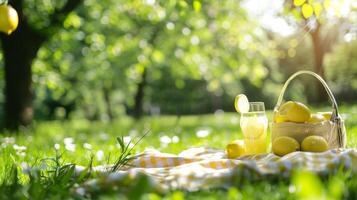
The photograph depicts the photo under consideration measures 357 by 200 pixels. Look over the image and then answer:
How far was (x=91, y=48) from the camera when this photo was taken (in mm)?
10047

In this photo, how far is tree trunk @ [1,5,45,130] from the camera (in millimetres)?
7000

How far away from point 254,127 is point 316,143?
1.57 feet

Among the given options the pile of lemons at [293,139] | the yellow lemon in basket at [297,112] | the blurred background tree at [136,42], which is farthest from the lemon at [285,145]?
the blurred background tree at [136,42]

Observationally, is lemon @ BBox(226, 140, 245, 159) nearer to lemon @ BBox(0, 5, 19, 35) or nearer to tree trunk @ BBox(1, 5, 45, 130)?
lemon @ BBox(0, 5, 19, 35)

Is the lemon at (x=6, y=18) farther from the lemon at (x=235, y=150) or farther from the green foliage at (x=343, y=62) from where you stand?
the green foliage at (x=343, y=62)

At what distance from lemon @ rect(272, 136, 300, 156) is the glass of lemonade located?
0.30 meters

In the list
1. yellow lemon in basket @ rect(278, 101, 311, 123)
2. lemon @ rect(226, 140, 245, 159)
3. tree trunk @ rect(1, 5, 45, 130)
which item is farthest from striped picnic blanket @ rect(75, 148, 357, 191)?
tree trunk @ rect(1, 5, 45, 130)

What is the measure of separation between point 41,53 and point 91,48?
102 cm

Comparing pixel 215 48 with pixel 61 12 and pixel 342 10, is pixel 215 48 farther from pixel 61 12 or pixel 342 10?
pixel 342 10

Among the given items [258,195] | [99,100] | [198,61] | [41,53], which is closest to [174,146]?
[258,195]

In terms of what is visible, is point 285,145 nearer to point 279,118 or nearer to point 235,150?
point 279,118

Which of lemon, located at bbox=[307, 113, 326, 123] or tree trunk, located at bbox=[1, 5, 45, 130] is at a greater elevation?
tree trunk, located at bbox=[1, 5, 45, 130]

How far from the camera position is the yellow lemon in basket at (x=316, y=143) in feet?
9.60

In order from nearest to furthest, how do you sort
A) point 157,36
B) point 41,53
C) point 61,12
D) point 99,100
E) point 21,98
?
point 61,12 < point 21,98 < point 41,53 < point 157,36 < point 99,100
